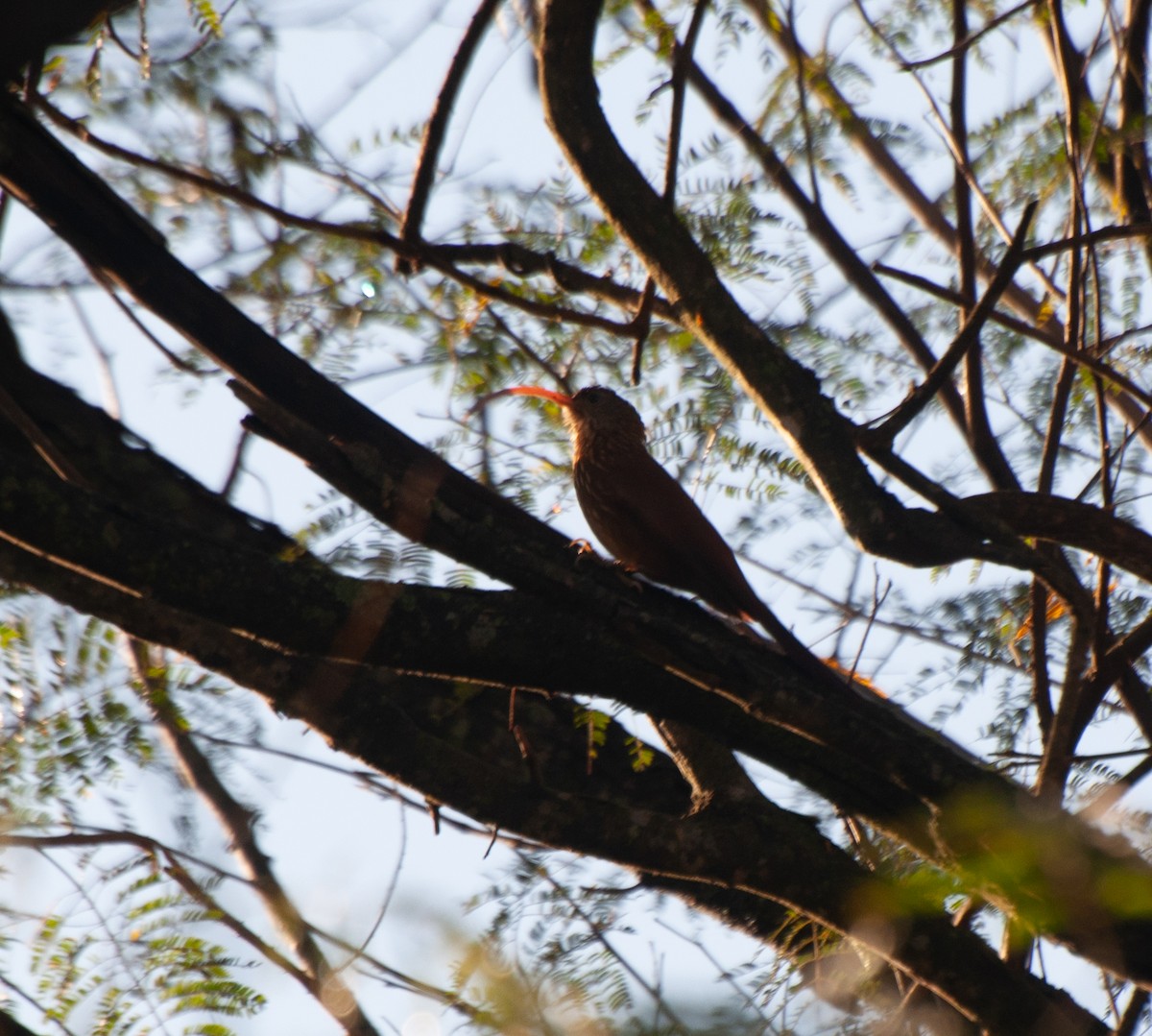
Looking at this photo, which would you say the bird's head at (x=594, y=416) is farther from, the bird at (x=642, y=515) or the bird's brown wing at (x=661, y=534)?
the bird's brown wing at (x=661, y=534)

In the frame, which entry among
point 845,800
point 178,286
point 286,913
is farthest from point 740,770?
point 178,286

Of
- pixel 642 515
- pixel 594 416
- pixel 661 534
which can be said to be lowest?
pixel 661 534

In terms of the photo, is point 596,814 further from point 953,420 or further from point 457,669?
point 953,420

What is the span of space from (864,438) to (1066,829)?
1234 millimetres

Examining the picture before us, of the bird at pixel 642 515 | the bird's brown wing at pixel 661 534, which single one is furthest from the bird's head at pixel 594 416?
the bird's brown wing at pixel 661 534

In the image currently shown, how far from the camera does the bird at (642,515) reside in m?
4.55

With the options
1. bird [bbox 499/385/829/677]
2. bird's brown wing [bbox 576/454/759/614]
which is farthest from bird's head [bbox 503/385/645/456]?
bird's brown wing [bbox 576/454/759/614]

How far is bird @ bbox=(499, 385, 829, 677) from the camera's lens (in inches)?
179

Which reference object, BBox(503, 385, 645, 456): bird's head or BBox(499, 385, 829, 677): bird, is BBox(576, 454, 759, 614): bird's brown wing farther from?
BBox(503, 385, 645, 456): bird's head

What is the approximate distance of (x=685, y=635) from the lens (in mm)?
2723

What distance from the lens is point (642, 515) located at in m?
4.74

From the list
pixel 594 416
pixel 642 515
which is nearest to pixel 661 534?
pixel 642 515

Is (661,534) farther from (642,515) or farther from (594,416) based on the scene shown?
(594,416)

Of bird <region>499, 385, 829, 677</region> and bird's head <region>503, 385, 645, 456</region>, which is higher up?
bird's head <region>503, 385, 645, 456</region>
